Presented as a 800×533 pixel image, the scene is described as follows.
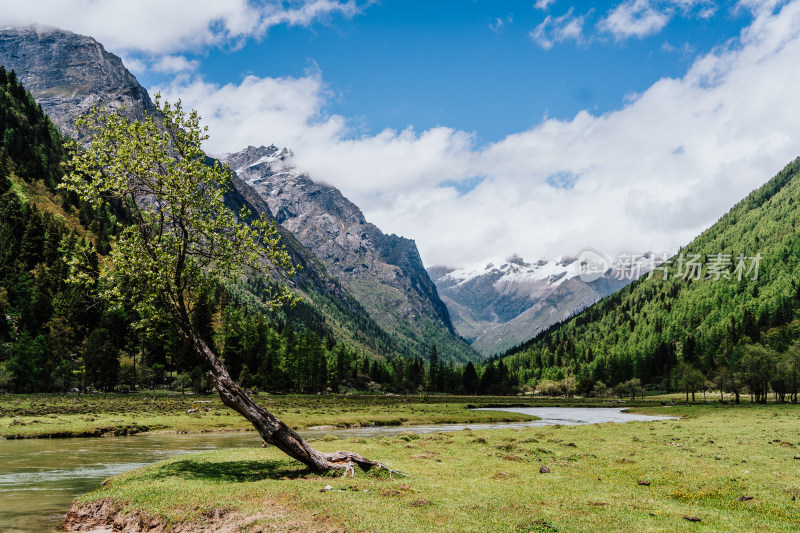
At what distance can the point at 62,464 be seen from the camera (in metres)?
36.5

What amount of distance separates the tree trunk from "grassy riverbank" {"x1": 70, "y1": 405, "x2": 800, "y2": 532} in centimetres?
115

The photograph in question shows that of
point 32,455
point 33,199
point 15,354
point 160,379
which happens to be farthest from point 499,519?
point 33,199

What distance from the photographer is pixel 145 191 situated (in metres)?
27.5

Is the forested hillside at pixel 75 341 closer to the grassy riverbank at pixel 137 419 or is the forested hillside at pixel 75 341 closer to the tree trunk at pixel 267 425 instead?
the grassy riverbank at pixel 137 419

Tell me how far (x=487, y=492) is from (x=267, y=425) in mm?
12214

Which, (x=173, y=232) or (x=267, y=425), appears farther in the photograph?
(x=173, y=232)

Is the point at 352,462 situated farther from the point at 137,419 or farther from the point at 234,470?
the point at 137,419

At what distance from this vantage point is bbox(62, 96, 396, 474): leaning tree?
86.6 feet

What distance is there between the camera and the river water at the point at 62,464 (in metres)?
23.2

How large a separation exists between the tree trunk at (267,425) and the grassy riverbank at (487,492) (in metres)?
1.15

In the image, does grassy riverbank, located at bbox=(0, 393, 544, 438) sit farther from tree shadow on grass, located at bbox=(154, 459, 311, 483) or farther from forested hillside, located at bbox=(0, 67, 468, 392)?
tree shadow on grass, located at bbox=(154, 459, 311, 483)

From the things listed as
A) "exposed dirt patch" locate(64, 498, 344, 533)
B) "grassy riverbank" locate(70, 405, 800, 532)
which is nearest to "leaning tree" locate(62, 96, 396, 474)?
"grassy riverbank" locate(70, 405, 800, 532)

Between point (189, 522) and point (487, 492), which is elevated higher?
point (487, 492)

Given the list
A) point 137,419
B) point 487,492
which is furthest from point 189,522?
point 137,419
